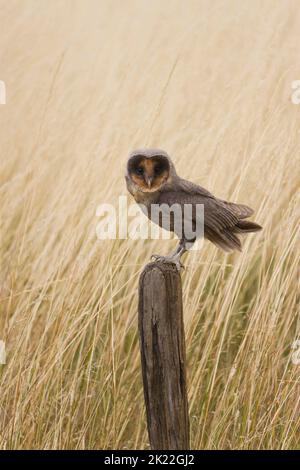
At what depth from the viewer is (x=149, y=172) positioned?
100 inches

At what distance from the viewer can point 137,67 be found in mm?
3971

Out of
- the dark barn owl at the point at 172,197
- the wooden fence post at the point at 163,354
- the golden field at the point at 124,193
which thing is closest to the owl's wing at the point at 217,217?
the dark barn owl at the point at 172,197

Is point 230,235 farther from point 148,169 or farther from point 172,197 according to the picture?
point 148,169

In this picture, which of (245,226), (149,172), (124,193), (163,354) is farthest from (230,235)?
(124,193)

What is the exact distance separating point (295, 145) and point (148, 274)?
134 centimetres

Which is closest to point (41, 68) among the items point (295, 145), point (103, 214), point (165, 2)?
point (165, 2)

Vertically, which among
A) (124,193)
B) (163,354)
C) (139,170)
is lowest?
(163,354)

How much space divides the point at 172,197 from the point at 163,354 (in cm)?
50

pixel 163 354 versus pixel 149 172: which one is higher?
pixel 149 172

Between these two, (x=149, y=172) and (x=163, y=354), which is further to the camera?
A: (x=149, y=172)

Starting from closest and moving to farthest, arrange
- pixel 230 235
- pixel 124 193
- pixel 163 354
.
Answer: pixel 163 354 → pixel 230 235 → pixel 124 193

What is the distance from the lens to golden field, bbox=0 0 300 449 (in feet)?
10.2

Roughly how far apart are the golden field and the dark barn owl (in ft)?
1.49

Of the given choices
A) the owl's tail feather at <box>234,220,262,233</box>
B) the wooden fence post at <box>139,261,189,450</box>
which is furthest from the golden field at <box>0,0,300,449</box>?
the wooden fence post at <box>139,261,189,450</box>
